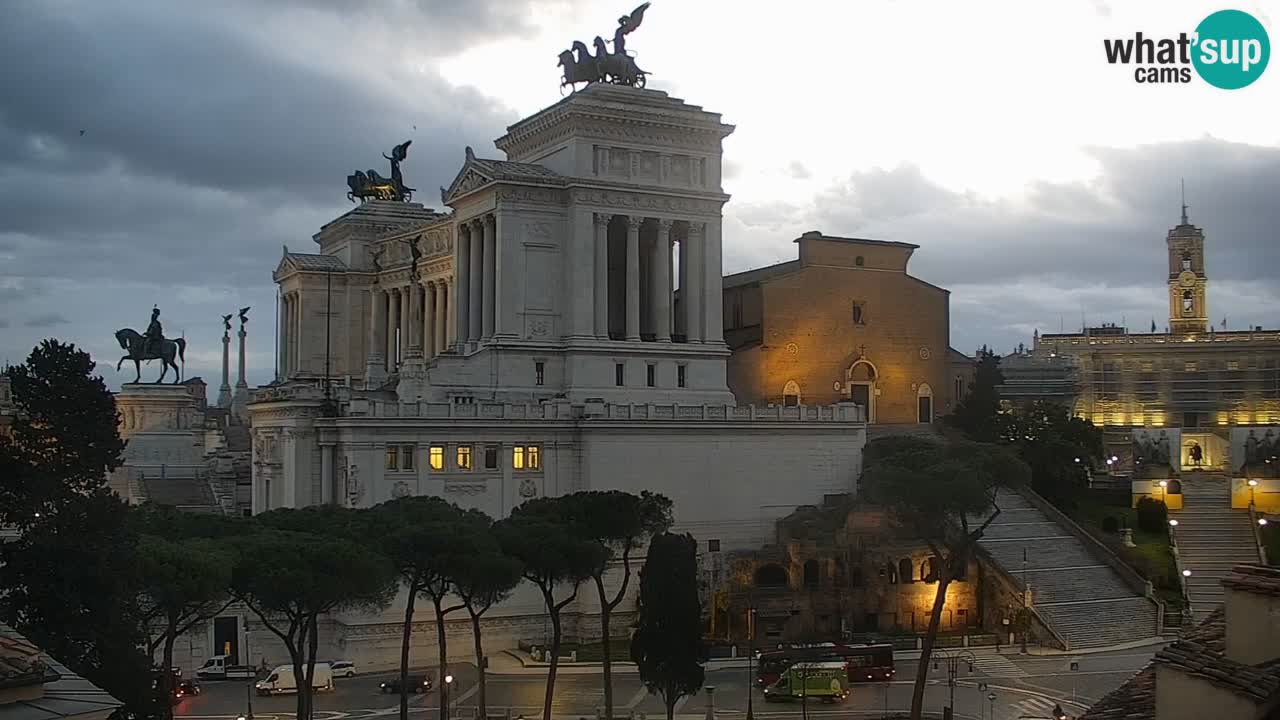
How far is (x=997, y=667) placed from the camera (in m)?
60.3

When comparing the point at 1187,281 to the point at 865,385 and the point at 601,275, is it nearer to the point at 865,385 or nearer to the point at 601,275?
the point at 865,385

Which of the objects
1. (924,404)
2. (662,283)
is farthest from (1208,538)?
(662,283)

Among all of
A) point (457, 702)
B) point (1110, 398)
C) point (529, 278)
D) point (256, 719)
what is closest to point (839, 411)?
point (529, 278)

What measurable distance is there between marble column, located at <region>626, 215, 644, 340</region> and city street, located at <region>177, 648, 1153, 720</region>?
2346 cm

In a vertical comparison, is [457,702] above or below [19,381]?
below

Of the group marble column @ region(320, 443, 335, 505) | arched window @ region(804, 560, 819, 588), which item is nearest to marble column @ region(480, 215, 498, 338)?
marble column @ region(320, 443, 335, 505)

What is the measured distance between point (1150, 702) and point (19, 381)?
1418 inches

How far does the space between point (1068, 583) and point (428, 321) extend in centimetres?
4623

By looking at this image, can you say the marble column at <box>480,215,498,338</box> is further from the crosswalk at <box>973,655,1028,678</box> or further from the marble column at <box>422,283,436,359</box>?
the crosswalk at <box>973,655,1028,678</box>

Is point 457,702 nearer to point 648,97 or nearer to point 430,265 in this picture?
point 648,97

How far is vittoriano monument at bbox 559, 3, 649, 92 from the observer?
78875 mm

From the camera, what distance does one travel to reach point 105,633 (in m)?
35.2

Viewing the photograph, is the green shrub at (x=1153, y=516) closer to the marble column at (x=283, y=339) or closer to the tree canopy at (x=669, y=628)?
the tree canopy at (x=669, y=628)

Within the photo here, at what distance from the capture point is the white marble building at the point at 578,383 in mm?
65125
